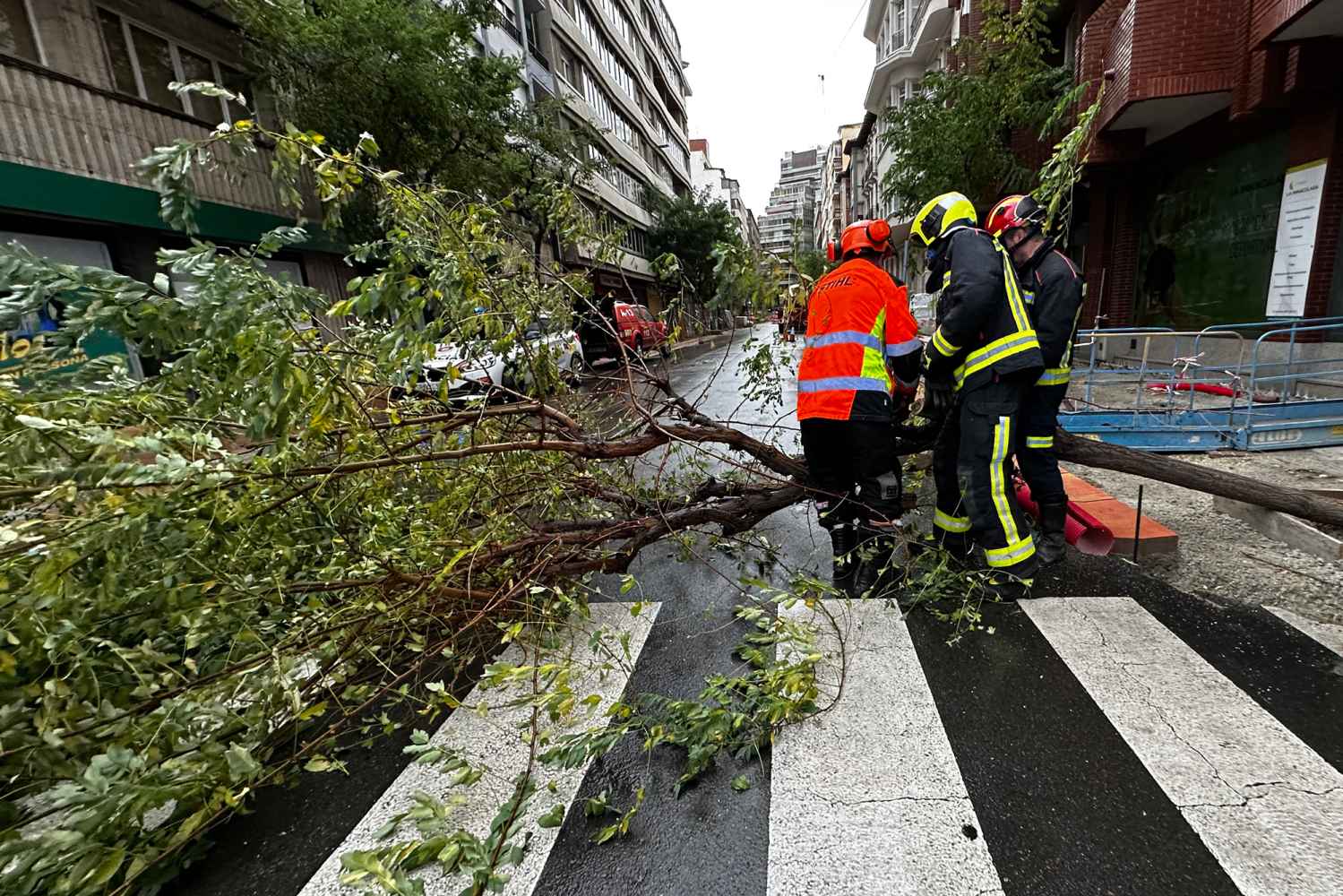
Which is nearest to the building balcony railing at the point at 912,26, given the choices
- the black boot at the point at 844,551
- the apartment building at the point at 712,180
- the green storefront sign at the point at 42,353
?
the black boot at the point at 844,551

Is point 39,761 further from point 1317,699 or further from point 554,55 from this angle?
point 554,55

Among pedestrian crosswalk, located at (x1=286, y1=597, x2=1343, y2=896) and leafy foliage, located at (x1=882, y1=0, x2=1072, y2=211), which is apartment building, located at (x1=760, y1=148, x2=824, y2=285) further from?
pedestrian crosswalk, located at (x1=286, y1=597, x2=1343, y2=896)

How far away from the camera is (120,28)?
9.51 meters

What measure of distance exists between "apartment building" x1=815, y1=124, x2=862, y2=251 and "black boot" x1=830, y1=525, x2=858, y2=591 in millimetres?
43808

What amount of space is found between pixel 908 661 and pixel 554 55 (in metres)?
29.9

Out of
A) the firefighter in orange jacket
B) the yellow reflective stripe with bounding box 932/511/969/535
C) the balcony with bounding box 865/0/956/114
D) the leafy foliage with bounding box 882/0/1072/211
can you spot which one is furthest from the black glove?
the balcony with bounding box 865/0/956/114

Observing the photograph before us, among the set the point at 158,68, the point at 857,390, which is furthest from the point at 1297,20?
the point at 158,68

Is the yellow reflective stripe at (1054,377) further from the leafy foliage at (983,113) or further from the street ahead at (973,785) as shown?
the leafy foliage at (983,113)

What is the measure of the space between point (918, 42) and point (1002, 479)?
Answer: 27279 millimetres

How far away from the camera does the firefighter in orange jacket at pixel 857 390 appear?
307 cm

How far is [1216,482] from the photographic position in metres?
3.17

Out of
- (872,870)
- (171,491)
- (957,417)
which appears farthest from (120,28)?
(872,870)

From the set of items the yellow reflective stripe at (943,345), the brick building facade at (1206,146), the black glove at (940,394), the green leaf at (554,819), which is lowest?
the green leaf at (554,819)

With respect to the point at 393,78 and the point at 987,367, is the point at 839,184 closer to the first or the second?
the point at 393,78
